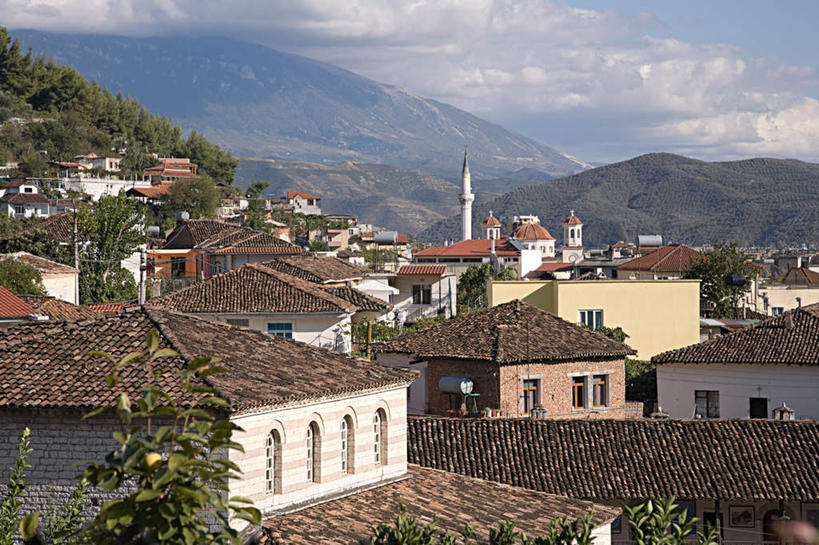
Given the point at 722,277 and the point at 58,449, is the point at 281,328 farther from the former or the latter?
the point at 722,277

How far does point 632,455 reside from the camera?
28.0 m

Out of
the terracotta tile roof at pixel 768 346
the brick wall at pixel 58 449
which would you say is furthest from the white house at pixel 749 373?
the brick wall at pixel 58 449

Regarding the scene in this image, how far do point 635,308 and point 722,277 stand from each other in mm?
19547

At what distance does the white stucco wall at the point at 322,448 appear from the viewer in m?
17.2

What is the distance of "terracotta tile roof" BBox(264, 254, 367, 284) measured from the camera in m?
48.4

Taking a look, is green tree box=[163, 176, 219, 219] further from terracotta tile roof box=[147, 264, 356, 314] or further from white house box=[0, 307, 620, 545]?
white house box=[0, 307, 620, 545]

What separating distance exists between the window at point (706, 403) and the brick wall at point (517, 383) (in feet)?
8.78

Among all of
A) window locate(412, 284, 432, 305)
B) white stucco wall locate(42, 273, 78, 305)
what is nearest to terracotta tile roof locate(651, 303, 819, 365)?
window locate(412, 284, 432, 305)

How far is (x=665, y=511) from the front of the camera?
11.8 metres

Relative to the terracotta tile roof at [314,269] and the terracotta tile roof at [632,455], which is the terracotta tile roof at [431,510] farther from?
the terracotta tile roof at [314,269]

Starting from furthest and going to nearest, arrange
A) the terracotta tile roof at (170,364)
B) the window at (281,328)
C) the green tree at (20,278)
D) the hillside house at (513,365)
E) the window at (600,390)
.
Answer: the green tree at (20,278)
the window at (281,328)
the window at (600,390)
the hillside house at (513,365)
the terracotta tile roof at (170,364)

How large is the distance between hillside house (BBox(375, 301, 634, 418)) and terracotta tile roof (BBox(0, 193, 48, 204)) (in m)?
71.9

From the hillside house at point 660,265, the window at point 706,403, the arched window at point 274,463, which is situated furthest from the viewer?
the hillside house at point 660,265

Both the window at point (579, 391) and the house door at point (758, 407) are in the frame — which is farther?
the window at point (579, 391)
